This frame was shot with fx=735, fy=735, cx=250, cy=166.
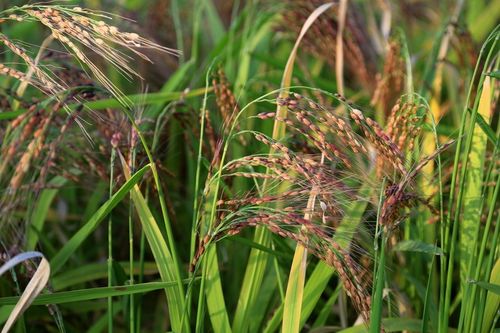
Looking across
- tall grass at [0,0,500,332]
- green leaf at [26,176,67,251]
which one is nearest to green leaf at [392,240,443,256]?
tall grass at [0,0,500,332]

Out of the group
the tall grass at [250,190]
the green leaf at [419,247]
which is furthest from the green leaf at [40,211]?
the green leaf at [419,247]

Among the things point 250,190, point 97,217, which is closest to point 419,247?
point 250,190

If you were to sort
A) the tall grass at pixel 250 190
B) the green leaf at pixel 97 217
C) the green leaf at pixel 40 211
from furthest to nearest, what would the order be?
the green leaf at pixel 40 211 < the green leaf at pixel 97 217 < the tall grass at pixel 250 190

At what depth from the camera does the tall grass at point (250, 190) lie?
1131 millimetres

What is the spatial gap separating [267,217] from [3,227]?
1.98ft

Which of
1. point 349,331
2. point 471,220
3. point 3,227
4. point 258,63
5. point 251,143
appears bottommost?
point 349,331

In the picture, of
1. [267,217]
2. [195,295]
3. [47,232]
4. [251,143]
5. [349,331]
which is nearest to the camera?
[267,217]

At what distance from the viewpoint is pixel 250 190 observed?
1148 mm

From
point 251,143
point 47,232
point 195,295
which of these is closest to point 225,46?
point 251,143

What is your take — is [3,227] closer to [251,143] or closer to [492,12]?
[251,143]

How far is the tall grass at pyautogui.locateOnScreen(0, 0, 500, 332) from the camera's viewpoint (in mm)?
1131

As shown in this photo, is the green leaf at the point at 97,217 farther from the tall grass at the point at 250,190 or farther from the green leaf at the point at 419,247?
the green leaf at the point at 419,247

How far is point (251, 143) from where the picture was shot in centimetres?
179

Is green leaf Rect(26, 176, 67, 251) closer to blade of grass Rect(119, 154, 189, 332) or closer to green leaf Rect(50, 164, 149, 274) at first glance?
green leaf Rect(50, 164, 149, 274)
